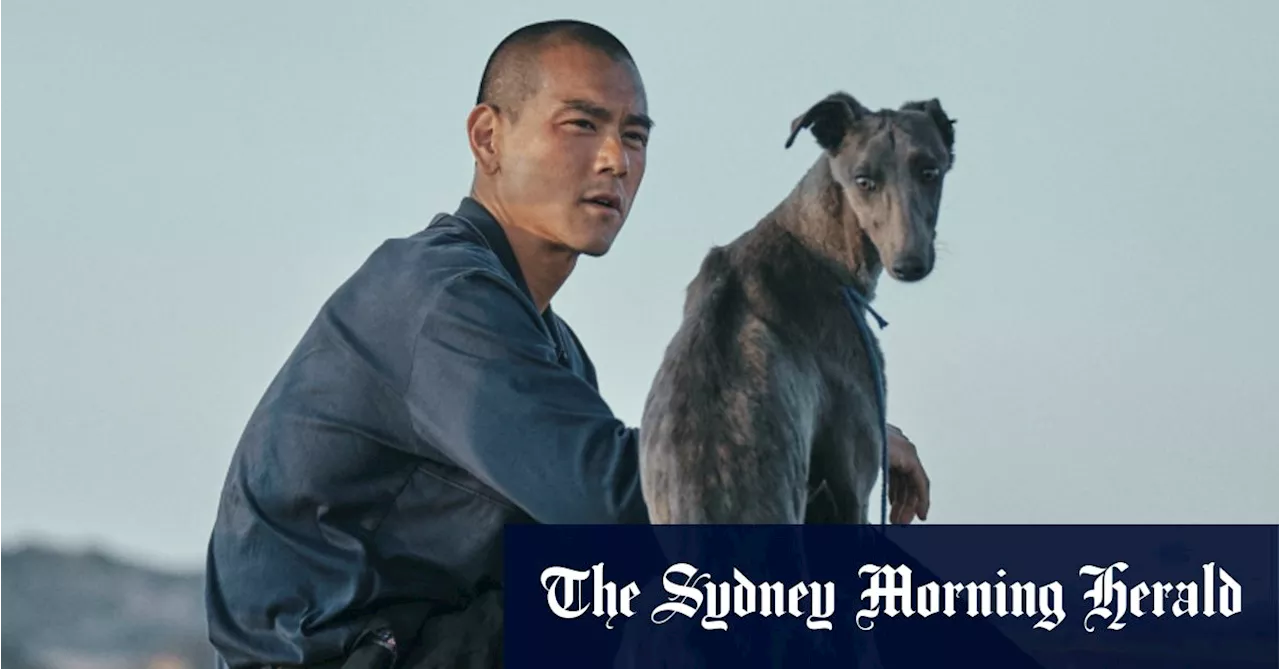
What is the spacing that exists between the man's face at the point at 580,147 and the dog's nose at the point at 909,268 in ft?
1.56

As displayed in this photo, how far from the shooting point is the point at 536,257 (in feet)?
12.8

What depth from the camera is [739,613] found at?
3111 millimetres

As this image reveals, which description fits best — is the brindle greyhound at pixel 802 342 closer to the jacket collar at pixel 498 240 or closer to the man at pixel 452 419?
the man at pixel 452 419

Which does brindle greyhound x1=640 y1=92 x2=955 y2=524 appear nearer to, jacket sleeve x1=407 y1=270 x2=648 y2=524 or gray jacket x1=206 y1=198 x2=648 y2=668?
jacket sleeve x1=407 y1=270 x2=648 y2=524

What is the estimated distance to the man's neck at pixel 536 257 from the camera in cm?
385

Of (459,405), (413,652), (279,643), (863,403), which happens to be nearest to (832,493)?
(863,403)

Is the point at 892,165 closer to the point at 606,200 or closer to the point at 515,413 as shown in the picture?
the point at 606,200

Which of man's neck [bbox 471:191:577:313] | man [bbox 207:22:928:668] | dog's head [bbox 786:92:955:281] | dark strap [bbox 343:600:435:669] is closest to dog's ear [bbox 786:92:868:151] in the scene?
dog's head [bbox 786:92:955:281]

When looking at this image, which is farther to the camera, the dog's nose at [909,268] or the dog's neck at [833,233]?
the dog's neck at [833,233]

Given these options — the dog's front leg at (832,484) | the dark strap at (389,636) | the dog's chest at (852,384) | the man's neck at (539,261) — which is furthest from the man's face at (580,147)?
the dark strap at (389,636)

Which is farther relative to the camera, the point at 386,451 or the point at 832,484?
the point at 386,451

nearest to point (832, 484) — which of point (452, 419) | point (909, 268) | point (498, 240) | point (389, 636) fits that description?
point (909, 268)

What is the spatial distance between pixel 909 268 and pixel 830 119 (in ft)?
1.24

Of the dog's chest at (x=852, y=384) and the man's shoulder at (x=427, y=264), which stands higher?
the man's shoulder at (x=427, y=264)
